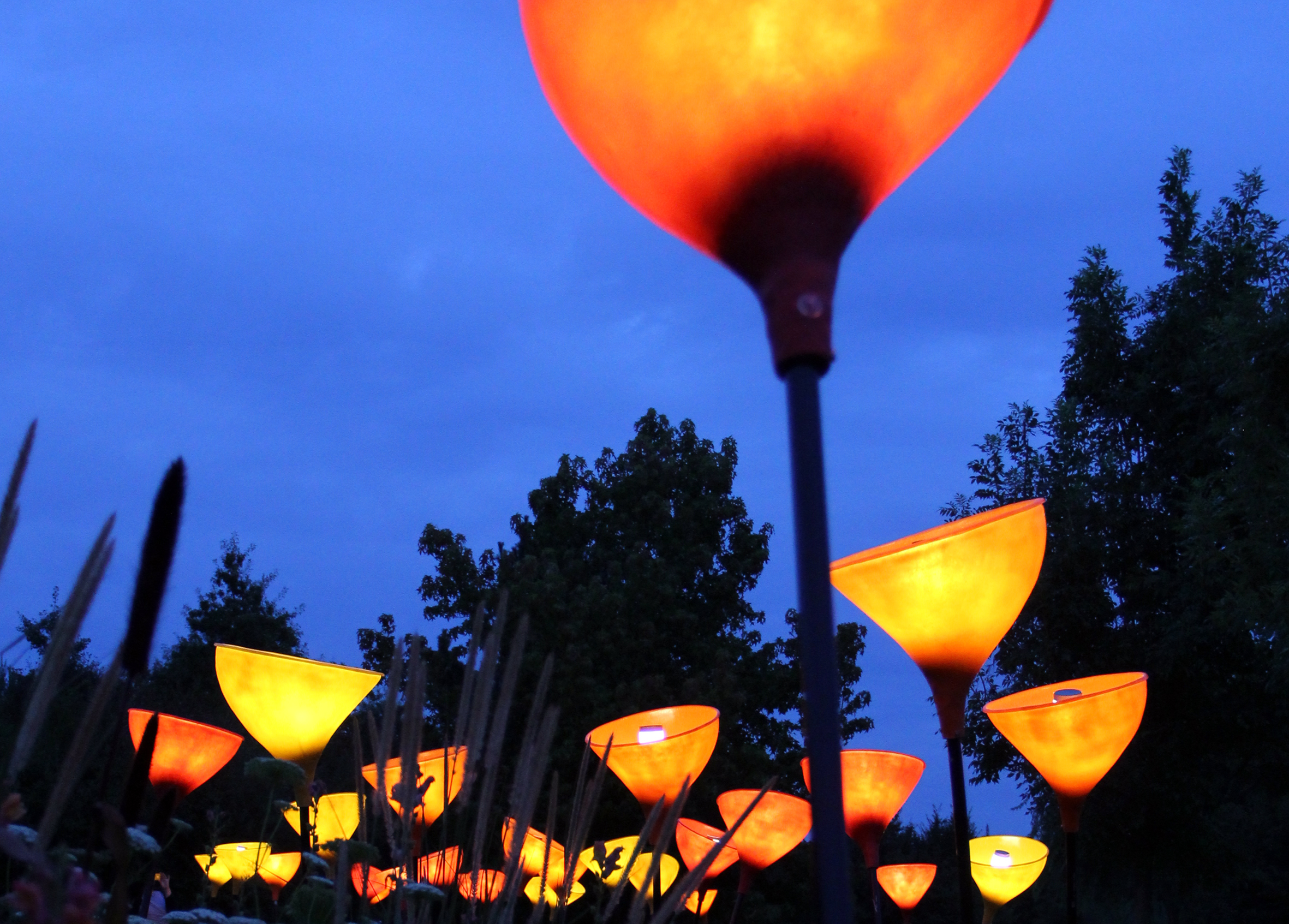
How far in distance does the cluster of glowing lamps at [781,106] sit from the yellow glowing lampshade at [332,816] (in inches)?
57.8

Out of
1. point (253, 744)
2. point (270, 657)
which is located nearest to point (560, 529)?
point (253, 744)

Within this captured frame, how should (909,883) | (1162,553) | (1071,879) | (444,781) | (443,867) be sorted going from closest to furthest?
(444,781), (443,867), (1071,879), (909,883), (1162,553)

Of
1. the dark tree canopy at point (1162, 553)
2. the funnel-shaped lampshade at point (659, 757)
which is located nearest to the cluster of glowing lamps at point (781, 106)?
the funnel-shaped lampshade at point (659, 757)

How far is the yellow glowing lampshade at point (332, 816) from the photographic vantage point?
2485 mm

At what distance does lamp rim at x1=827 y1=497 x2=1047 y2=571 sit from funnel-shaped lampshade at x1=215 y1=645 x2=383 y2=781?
4.85 ft

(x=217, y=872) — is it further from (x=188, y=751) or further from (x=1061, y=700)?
(x=1061, y=700)

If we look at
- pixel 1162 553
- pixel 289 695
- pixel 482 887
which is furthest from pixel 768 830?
pixel 1162 553

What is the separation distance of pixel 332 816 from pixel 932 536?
9.34 ft

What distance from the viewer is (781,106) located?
849mm

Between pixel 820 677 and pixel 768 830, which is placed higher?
pixel 768 830

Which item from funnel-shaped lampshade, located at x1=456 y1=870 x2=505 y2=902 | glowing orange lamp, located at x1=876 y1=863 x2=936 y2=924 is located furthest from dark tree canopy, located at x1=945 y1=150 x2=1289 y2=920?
funnel-shaped lampshade, located at x1=456 y1=870 x2=505 y2=902

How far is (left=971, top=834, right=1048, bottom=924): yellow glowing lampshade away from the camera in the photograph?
5.90 meters

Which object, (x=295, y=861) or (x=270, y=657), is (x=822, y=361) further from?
(x=295, y=861)

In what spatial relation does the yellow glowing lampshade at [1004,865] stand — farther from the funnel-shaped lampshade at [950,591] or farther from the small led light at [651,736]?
the funnel-shaped lampshade at [950,591]
